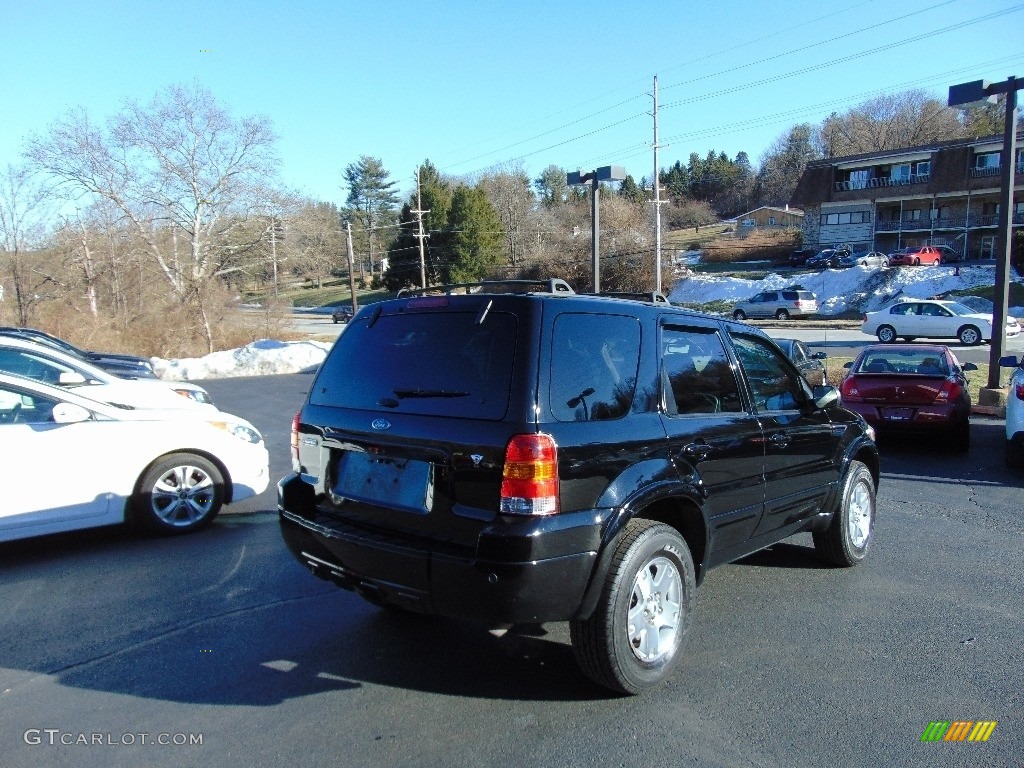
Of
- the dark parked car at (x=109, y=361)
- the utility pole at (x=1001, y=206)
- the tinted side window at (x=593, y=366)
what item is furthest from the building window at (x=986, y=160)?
the tinted side window at (x=593, y=366)

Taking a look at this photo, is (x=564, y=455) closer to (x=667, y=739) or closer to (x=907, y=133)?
(x=667, y=739)

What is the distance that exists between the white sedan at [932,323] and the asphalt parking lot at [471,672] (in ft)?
86.2

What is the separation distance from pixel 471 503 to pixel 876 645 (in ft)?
8.11

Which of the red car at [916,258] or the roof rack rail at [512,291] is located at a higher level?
the red car at [916,258]

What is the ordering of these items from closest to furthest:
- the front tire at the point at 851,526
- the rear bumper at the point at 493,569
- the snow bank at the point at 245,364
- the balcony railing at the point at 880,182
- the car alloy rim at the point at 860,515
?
the rear bumper at the point at 493,569 → the front tire at the point at 851,526 → the car alloy rim at the point at 860,515 → the snow bank at the point at 245,364 → the balcony railing at the point at 880,182

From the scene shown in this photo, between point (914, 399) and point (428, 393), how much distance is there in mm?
8317

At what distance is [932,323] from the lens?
29.0 m

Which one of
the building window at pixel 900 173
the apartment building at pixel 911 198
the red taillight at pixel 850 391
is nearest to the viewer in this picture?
the red taillight at pixel 850 391

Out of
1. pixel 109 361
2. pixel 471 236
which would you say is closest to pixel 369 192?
pixel 471 236

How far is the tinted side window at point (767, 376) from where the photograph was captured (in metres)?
4.57

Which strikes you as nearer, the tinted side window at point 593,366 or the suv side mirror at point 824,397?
the tinted side window at point 593,366

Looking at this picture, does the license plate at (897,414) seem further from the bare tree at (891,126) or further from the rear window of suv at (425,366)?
the bare tree at (891,126)

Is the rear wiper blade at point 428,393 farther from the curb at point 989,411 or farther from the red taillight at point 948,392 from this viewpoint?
the curb at point 989,411

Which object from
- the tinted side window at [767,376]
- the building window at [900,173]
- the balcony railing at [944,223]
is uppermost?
the building window at [900,173]
